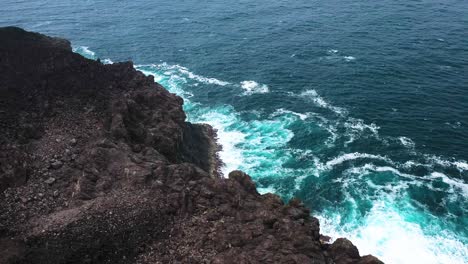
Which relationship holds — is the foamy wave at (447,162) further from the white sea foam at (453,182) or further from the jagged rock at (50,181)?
the jagged rock at (50,181)

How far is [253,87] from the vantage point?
10212 centimetres

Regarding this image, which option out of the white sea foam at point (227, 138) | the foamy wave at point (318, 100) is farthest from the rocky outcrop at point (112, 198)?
the foamy wave at point (318, 100)

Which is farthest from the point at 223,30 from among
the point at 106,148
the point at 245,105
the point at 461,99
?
the point at 106,148

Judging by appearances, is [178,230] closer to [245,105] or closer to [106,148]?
[106,148]

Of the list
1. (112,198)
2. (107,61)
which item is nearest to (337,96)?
(112,198)

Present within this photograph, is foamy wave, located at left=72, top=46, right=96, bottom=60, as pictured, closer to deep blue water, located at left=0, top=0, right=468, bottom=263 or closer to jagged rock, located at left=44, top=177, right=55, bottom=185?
deep blue water, located at left=0, top=0, right=468, bottom=263

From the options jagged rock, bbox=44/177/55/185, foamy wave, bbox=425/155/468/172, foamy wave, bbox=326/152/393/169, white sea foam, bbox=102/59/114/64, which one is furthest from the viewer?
white sea foam, bbox=102/59/114/64

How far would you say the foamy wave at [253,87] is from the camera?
100 meters

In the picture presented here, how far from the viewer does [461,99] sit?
85.9 meters

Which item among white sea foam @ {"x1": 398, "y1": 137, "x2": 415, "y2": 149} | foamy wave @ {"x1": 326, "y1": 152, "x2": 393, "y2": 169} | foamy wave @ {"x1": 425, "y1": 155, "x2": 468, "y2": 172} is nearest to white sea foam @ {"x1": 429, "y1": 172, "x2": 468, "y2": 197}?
foamy wave @ {"x1": 425, "y1": 155, "x2": 468, "y2": 172}

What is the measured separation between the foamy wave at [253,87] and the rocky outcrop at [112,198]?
129 feet

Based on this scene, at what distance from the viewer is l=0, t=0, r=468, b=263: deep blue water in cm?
6294

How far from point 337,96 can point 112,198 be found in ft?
205

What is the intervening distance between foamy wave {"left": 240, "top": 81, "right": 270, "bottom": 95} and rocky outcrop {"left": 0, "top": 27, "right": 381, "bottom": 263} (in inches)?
1553
